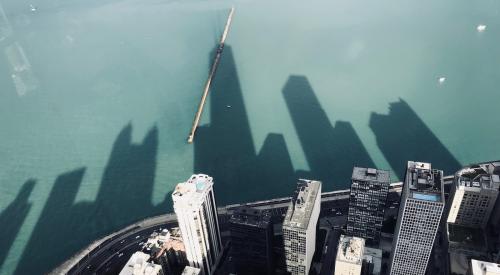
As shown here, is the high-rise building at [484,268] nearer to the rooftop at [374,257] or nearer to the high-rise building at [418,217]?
the high-rise building at [418,217]

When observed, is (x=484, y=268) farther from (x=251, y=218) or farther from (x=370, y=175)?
(x=251, y=218)

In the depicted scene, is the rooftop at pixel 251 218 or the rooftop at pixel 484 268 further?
the rooftop at pixel 251 218

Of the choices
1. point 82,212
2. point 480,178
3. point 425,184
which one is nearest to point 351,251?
point 425,184

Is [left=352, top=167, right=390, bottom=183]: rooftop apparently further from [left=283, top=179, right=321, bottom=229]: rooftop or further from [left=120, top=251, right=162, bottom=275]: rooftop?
[left=120, top=251, right=162, bottom=275]: rooftop

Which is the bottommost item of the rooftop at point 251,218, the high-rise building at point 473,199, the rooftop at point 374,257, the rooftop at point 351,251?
the rooftop at point 374,257

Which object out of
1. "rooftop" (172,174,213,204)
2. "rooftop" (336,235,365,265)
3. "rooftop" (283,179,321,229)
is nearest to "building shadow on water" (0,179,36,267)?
"rooftop" (172,174,213,204)

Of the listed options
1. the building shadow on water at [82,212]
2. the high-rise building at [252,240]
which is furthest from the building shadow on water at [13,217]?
the high-rise building at [252,240]

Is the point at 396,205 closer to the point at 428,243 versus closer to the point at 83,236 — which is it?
the point at 428,243
